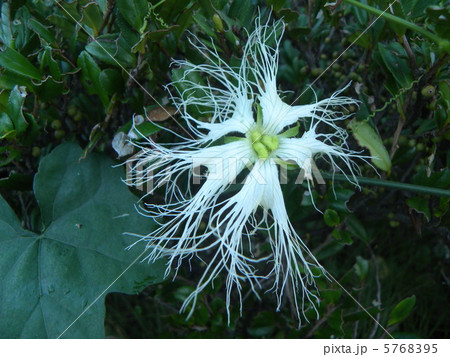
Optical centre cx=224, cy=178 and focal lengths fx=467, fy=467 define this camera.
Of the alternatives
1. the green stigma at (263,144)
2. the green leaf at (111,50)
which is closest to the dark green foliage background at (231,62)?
the green leaf at (111,50)

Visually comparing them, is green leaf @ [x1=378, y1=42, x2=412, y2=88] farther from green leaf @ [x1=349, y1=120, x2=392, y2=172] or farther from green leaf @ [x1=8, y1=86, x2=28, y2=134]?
green leaf @ [x1=8, y1=86, x2=28, y2=134]

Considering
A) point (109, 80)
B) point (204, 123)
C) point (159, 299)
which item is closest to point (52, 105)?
point (109, 80)

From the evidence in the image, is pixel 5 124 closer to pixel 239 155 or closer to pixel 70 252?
pixel 70 252

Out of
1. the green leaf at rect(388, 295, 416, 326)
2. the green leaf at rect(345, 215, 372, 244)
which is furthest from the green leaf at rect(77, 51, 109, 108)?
the green leaf at rect(388, 295, 416, 326)

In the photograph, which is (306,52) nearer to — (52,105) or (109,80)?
(109,80)

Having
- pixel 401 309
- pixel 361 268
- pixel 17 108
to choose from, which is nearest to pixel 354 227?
pixel 361 268
